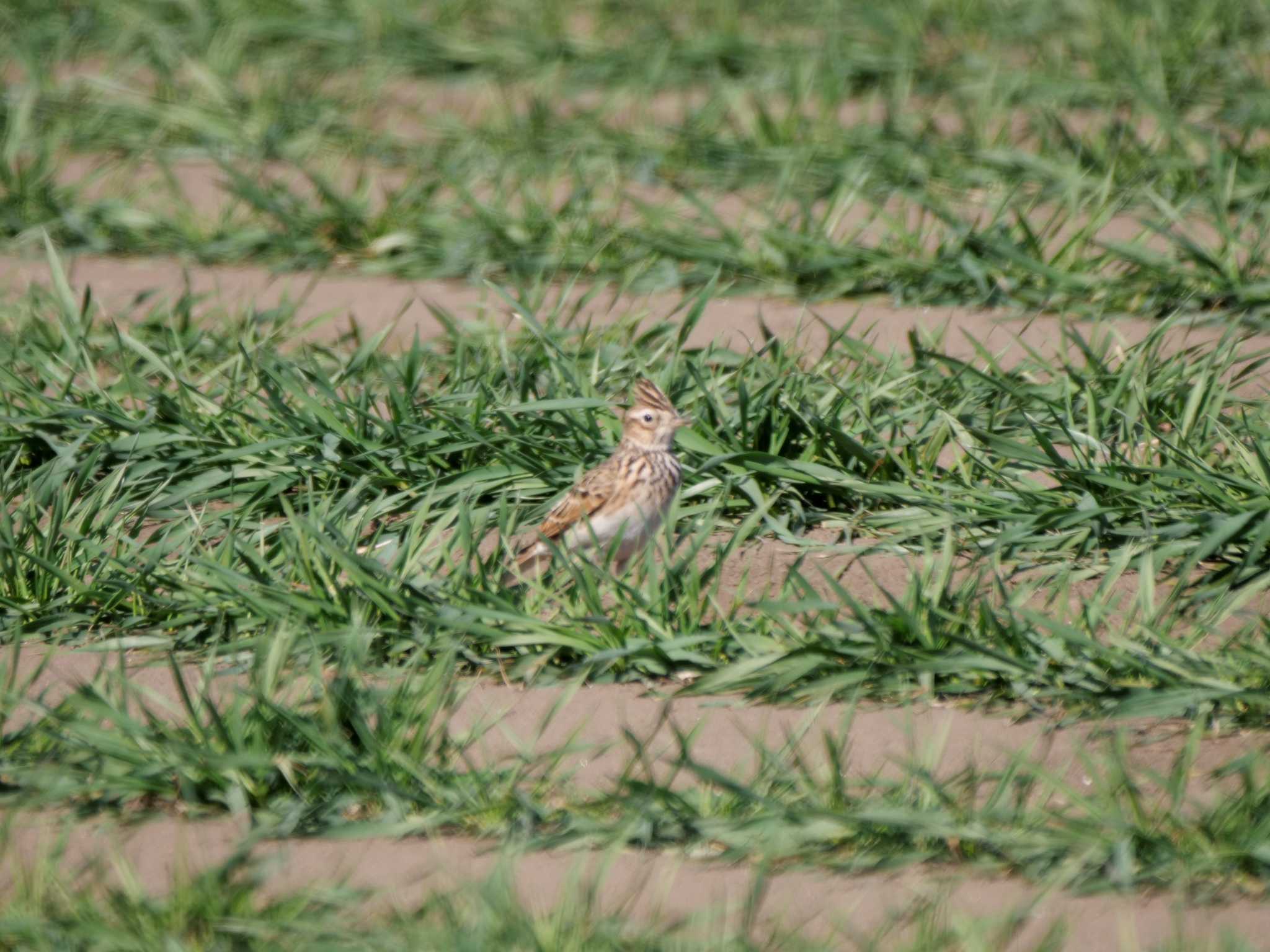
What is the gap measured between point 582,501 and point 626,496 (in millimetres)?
139

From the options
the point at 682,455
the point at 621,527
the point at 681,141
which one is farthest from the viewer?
the point at 681,141

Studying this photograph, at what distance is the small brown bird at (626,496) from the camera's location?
4.96 m

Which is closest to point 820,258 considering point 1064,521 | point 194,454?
point 1064,521

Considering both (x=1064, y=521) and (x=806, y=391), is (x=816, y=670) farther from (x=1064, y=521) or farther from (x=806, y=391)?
(x=806, y=391)

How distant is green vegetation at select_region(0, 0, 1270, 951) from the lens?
3.83m

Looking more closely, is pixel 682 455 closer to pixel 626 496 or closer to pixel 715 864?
pixel 626 496

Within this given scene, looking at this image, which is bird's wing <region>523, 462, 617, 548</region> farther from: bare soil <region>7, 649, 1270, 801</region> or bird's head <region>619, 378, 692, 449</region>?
bare soil <region>7, 649, 1270, 801</region>

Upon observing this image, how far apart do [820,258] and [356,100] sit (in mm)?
3387

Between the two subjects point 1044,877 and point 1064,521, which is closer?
point 1044,877

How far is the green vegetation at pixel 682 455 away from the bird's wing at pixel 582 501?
0.18m

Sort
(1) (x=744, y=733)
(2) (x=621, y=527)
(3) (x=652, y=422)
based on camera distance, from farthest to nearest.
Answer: (3) (x=652, y=422) → (2) (x=621, y=527) → (1) (x=744, y=733)

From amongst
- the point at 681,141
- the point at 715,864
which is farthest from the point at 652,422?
the point at 681,141

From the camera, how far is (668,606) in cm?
463

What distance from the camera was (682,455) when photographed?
553 centimetres
